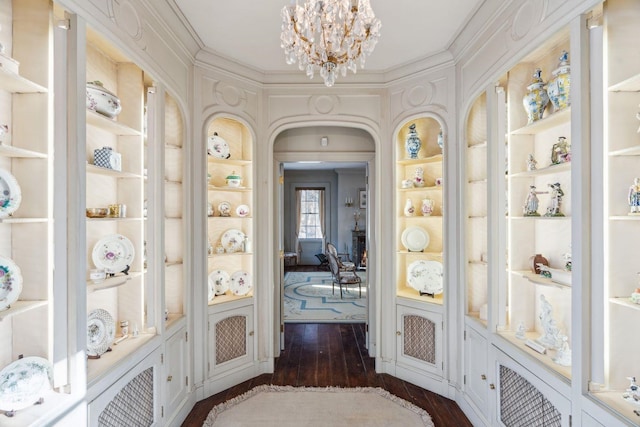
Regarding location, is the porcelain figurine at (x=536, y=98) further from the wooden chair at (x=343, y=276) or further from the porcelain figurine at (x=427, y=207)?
the wooden chair at (x=343, y=276)

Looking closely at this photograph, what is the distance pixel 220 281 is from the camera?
10.9ft

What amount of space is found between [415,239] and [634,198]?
201cm

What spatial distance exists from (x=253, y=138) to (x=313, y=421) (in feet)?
8.49

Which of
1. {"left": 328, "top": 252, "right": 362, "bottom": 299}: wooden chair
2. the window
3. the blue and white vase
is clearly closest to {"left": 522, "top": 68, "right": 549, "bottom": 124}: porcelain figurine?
the blue and white vase

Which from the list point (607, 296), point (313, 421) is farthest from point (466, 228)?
point (313, 421)

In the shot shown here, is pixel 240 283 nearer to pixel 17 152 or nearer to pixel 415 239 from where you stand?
pixel 415 239

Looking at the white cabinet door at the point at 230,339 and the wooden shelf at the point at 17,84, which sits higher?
the wooden shelf at the point at 17,84

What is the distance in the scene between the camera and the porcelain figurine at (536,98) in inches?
80.4

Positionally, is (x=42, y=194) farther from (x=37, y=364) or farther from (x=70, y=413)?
(x=70, y=413)

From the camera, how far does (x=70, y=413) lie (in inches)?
59.9

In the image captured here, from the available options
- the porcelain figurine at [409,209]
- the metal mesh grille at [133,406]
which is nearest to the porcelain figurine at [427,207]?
the porcelain figurine at [409,209]

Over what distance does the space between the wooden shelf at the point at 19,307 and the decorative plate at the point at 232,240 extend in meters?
1.88

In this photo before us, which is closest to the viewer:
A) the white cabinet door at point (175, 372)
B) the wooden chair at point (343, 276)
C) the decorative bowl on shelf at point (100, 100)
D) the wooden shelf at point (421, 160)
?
the decorative bowl on shelf at point (100, 100)

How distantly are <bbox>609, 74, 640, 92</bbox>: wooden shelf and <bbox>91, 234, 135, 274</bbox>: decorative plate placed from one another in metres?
2.72
